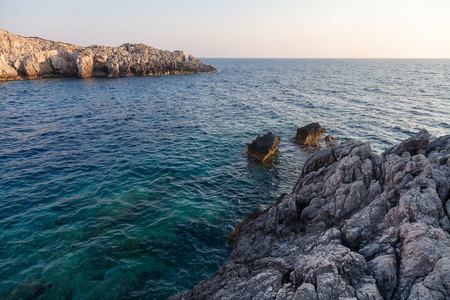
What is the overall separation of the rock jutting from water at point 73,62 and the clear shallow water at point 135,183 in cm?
4403

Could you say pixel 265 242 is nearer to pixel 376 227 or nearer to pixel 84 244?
pixel 376 227

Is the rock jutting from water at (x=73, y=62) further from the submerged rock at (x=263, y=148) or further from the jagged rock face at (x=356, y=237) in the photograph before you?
the jagged rock face at (x=356, y=237)

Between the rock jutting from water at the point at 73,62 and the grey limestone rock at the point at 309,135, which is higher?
the rock jutting from water at the point at 73,62

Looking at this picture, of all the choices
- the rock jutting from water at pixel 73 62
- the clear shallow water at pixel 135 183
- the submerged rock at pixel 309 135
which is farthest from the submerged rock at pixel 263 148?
the rock jutting from water at pixel 73 62

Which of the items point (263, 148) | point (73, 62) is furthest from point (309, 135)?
point (73, 62)

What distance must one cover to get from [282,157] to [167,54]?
13380cm

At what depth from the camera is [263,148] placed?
29.3m

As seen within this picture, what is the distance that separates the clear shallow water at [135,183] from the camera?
47.1 feet

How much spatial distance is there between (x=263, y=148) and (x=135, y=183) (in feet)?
51.2

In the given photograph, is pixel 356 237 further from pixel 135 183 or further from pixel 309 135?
pixel 309 135

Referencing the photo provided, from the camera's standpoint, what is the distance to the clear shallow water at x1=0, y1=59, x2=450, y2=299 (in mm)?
14344

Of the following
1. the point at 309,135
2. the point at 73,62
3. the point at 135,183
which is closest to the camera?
the point at 135,183

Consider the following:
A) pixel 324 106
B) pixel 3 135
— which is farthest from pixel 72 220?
pixel 324 106

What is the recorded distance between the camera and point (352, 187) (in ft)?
43.8
